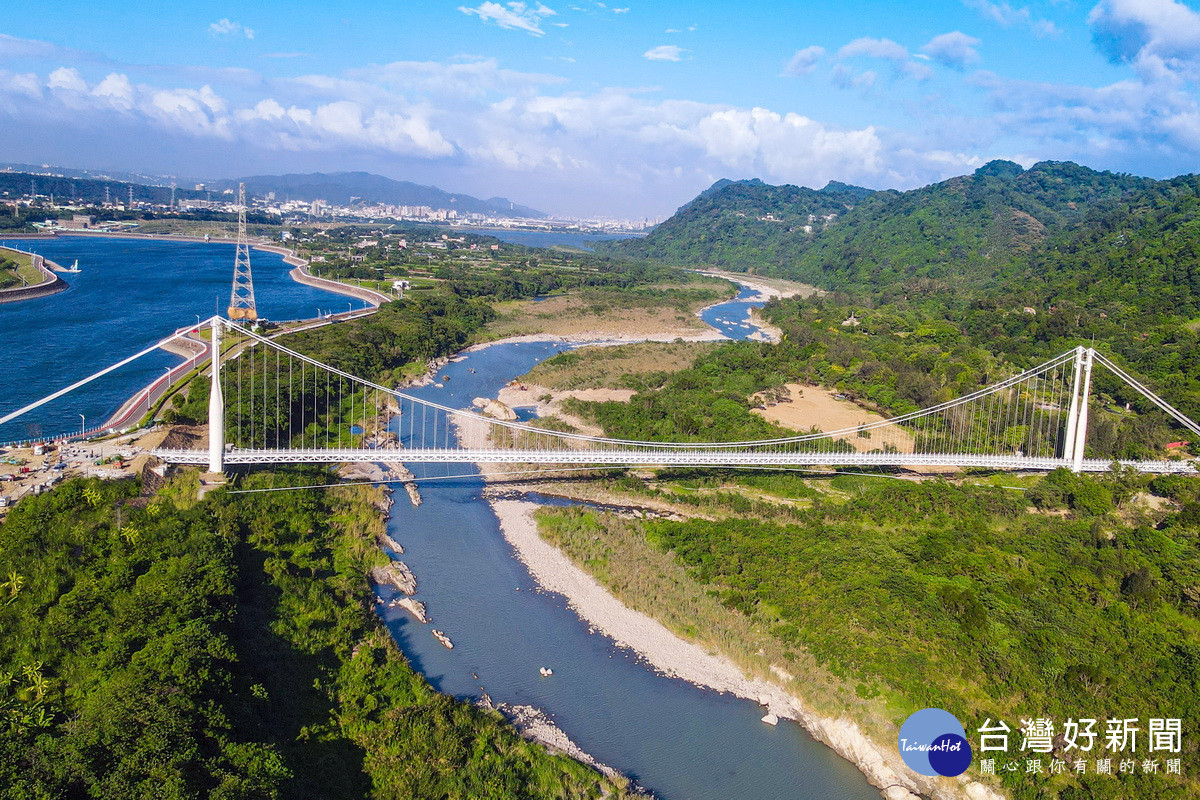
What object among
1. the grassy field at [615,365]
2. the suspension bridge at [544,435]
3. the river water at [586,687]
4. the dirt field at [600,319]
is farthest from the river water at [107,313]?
the grassy field at [615,365]

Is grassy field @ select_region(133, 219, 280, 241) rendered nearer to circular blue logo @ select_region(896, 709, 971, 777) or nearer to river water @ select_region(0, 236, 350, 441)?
river water @ select_region(0, 236, 350, 441)

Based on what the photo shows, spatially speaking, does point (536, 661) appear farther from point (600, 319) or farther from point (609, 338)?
point (600, 319)

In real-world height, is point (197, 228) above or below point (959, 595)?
above

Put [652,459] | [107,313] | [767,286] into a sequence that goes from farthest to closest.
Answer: [767,286], [107,313], [652,459]

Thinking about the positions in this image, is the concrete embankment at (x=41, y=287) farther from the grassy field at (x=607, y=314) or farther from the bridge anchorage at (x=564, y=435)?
the grassy field at (x=607, y=314)

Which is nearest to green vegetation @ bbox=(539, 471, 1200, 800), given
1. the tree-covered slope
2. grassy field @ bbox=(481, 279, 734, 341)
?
grassy field @ bbox=(481, 279, 734, 341)

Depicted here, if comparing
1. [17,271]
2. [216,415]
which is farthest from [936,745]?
[17,271]
